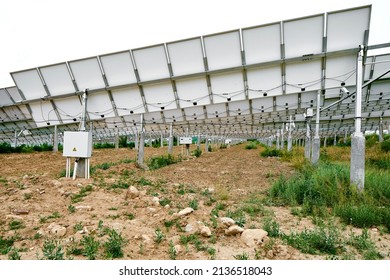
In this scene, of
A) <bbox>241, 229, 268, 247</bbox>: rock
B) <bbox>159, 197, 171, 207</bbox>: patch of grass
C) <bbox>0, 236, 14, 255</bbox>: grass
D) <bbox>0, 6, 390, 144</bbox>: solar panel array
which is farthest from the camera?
<bbox>0, 6, 390, 144</bbox>: solar panel array

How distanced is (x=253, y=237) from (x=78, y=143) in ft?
19.3

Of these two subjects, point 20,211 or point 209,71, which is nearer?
point 20,211

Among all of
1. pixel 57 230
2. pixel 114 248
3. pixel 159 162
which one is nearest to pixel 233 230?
pixel 114 248

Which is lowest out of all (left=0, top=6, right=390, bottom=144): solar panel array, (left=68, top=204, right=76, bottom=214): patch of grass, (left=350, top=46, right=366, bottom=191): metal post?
(left=68, top=204, right=76, bottom=214): patch of grass

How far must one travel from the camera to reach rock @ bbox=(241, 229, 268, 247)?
317 centimetres

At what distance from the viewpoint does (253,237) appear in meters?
3.25

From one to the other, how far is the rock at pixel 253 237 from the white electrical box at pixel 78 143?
5.53m

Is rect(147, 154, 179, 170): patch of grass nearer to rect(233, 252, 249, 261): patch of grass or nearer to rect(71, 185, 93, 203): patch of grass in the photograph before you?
rect(71, 185, 93, 203): patch of grass

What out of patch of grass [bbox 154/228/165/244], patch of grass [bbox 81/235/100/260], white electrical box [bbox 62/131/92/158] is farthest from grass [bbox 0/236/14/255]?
white electrical box [bbox 62/131/92/158]

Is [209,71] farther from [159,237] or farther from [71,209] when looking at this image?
[159,237]

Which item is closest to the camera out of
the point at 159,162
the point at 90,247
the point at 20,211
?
the point at 90,247

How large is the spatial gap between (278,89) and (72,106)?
734 centimetres

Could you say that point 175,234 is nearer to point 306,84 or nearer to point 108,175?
point 108,175

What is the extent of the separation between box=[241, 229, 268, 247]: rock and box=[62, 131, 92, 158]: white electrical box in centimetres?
553
